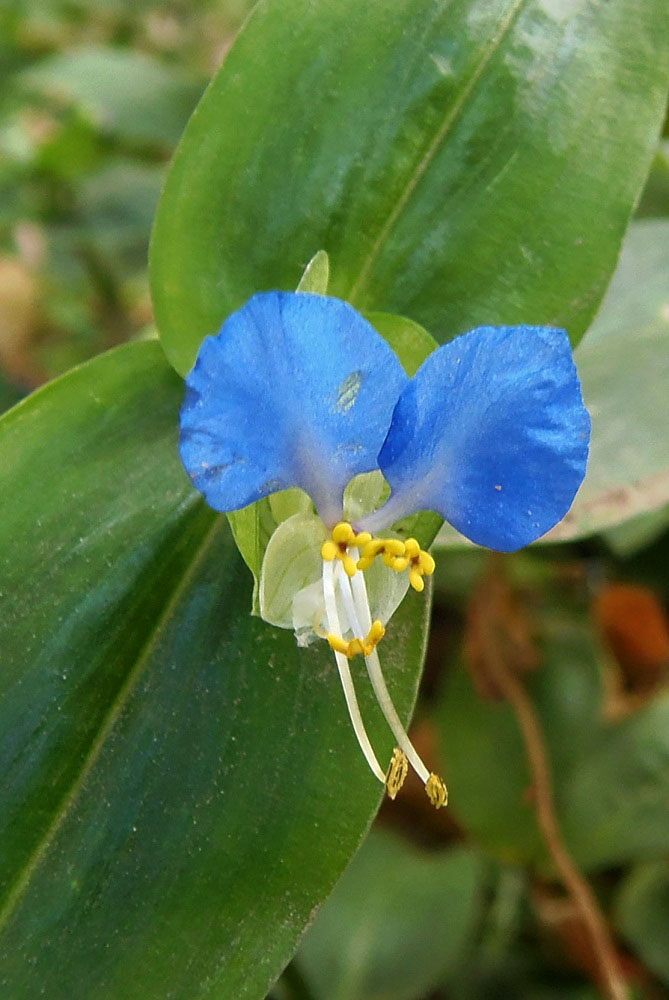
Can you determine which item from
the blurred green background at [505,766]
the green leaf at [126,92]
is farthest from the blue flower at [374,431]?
the green leaf at [126,92]

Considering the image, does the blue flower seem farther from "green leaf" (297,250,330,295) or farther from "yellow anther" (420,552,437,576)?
"green leaf" (297,250,330,295)

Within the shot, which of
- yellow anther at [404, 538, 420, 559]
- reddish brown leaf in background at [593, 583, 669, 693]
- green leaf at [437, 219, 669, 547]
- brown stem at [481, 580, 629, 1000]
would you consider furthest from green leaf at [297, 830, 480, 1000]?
yellow anther at [404, 538, 420, 559]

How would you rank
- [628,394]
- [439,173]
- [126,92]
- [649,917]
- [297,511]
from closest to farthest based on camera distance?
1. [297,511]
2. [439,173]
3. [628,394]
4. [649,917]
5. [126,92]

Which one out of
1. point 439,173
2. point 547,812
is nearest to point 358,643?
point 439,173

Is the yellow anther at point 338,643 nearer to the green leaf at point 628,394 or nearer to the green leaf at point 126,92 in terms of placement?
the green leaf at point 628,394

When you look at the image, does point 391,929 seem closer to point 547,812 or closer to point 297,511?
point 547,812

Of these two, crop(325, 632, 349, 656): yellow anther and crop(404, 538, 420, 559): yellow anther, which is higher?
crop(404, 538, 420, 559): yellow anther
